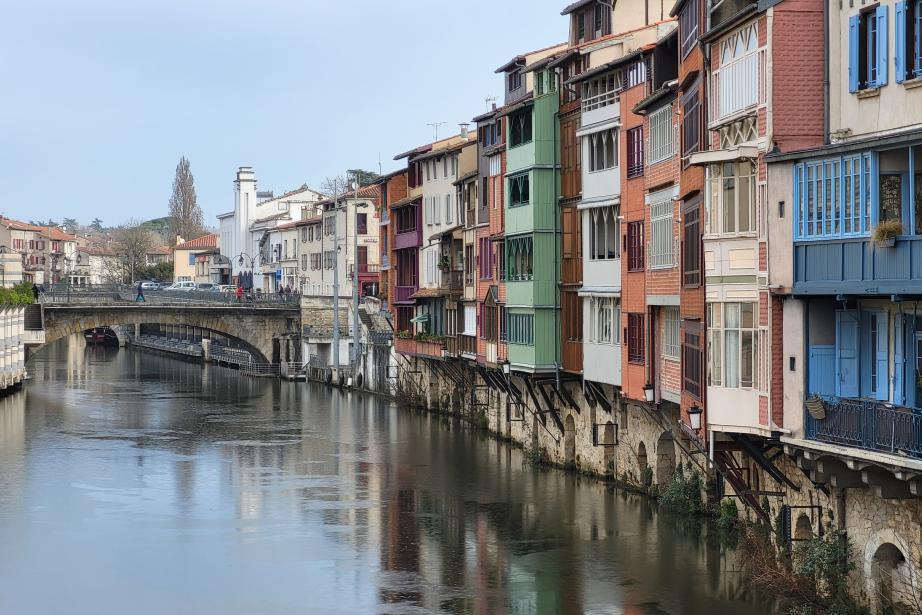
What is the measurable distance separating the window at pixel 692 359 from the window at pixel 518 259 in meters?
16.3

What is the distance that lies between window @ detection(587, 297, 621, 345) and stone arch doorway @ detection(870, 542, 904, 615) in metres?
17.8

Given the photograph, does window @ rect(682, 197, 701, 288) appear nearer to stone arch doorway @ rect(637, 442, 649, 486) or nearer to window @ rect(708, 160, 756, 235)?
window @ rect(708, 160, 756, 235)

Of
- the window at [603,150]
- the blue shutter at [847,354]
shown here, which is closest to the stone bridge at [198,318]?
the window at [603,150]

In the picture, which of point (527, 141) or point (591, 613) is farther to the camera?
point (527, 141)

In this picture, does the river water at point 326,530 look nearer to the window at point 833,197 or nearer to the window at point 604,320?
the window at point 604,320

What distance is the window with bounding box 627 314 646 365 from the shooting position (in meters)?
39.8

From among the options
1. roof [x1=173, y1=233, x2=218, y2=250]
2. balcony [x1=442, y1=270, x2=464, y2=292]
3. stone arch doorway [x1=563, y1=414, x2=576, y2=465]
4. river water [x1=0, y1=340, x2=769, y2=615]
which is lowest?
river water [x1=0, y1=340, x2=769, y2=615]

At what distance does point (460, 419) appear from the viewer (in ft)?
229

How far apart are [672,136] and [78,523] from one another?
2136 cm

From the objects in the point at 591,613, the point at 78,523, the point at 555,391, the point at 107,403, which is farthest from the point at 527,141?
the point at 107,403

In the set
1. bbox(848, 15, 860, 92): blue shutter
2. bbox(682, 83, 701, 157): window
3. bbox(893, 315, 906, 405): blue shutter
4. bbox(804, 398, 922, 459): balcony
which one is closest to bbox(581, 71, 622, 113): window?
bbox(682, 83, 701, 157): window

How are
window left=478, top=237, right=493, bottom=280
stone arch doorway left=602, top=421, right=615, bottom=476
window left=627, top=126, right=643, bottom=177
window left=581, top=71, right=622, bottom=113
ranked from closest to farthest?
window left=627, top=126, right=643, bottom=177, window left=581, top=71, right=622, bottom=113, stone arch doorway left=602, top=421, right=615, bottom=476, window left=478, top=237, right=493, bottom=280

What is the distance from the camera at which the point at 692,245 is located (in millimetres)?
32562

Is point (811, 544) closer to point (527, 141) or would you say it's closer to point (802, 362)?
point (802, 362)
